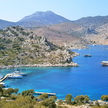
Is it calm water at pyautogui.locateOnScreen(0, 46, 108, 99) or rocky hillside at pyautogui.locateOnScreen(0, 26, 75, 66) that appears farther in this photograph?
rocky hillside at pyautogui.locateOnScreen(0, 26, 75, 66)

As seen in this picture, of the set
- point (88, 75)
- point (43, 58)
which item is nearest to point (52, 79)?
point (88, 75)

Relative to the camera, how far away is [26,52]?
322ft

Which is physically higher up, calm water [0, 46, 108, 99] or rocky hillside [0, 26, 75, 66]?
rocky hillside [0, 26, 75, 66]

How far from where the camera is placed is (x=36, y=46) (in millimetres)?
106500

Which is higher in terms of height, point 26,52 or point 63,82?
point 26,52

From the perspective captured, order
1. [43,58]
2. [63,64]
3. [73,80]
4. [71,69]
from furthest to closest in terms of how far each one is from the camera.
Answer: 1. [43,58]
2. [63,64]
3. [71,69]
4. [73,80]

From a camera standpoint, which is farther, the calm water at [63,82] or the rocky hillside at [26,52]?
the rocky hillside at [26,52]

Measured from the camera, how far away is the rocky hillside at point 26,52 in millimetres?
91613

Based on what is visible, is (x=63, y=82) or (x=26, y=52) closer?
(x=63, y=82)

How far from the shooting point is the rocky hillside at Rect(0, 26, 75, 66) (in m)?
91.6

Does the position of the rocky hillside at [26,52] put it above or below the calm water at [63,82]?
above

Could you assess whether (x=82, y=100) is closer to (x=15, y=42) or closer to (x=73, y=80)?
(x=73, y=80)

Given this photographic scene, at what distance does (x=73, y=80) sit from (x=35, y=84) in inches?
460

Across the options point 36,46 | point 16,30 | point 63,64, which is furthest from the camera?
point 16,30
